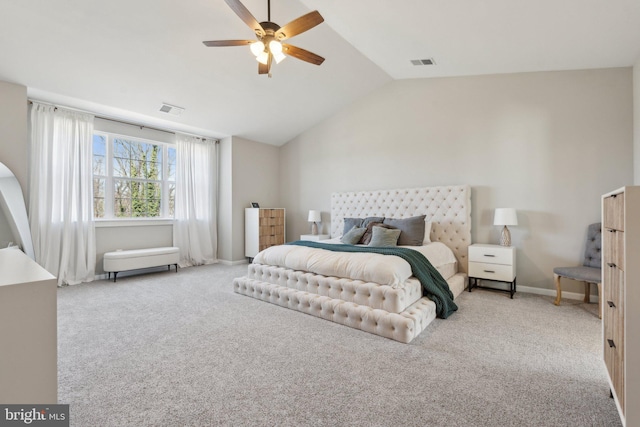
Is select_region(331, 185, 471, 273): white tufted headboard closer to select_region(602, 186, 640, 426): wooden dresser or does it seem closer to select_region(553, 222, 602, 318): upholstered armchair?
select_region(553, 222, 602, 318): upholstered armchair

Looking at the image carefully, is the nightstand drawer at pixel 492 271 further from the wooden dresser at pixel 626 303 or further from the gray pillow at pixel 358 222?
the wooden dresser at pixel 626 303

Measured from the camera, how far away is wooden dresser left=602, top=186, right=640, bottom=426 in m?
1.45

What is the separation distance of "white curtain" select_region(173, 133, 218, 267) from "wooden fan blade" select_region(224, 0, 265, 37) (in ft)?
12.7

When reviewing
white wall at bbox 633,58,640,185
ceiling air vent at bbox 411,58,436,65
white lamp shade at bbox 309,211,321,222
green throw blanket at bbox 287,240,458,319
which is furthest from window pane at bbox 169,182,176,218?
white wall at bbox 633,58,640,185

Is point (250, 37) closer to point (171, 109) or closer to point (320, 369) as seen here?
point (171, 109)

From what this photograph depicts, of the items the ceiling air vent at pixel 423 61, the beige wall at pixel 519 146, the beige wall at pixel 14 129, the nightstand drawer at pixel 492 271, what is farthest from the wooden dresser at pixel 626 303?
the beige wall at pixel 14 129

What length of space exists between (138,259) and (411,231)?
4428 mm

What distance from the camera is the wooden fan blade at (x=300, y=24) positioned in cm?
259

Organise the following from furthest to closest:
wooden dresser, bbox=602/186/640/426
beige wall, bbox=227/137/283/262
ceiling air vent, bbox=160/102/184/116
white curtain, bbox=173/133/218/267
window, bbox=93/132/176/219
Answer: beige wall, bbox=227/137/283/262 < white curtain, bbox=173/133/218/267 < window, bbox=93/132/176/219 < ceiling air vent, bbox=160/102/184/116 < wooden dresser, bbox=602/186/640/426

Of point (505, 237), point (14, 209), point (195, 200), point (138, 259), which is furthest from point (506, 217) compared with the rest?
point (14, 209)

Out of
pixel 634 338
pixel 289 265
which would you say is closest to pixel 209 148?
pixel 289 265

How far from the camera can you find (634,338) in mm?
Result: 1461

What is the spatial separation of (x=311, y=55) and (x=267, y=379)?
3.00 metres

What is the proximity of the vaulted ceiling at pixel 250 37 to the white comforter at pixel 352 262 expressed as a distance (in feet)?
8.35
